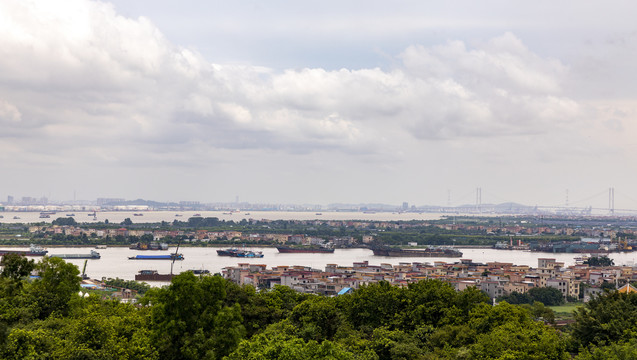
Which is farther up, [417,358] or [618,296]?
[618,296]

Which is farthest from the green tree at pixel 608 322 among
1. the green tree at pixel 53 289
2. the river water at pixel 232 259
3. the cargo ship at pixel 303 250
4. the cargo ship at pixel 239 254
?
the cargo ship at pixel 303 250

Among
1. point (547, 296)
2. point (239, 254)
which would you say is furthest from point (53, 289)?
point (239, 254)

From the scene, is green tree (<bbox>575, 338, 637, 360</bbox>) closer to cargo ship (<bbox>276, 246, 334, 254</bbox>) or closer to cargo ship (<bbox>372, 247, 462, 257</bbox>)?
cargo ship (<bbox>372, 247, 462, 257</bbox>)

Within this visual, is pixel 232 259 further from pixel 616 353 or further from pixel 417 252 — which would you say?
pixel 616 353

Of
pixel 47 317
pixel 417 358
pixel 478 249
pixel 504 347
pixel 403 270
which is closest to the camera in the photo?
pixel 504 347

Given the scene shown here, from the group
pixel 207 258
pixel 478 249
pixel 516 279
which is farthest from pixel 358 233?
pixel 516 279

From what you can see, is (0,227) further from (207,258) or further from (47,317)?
(47,317)
